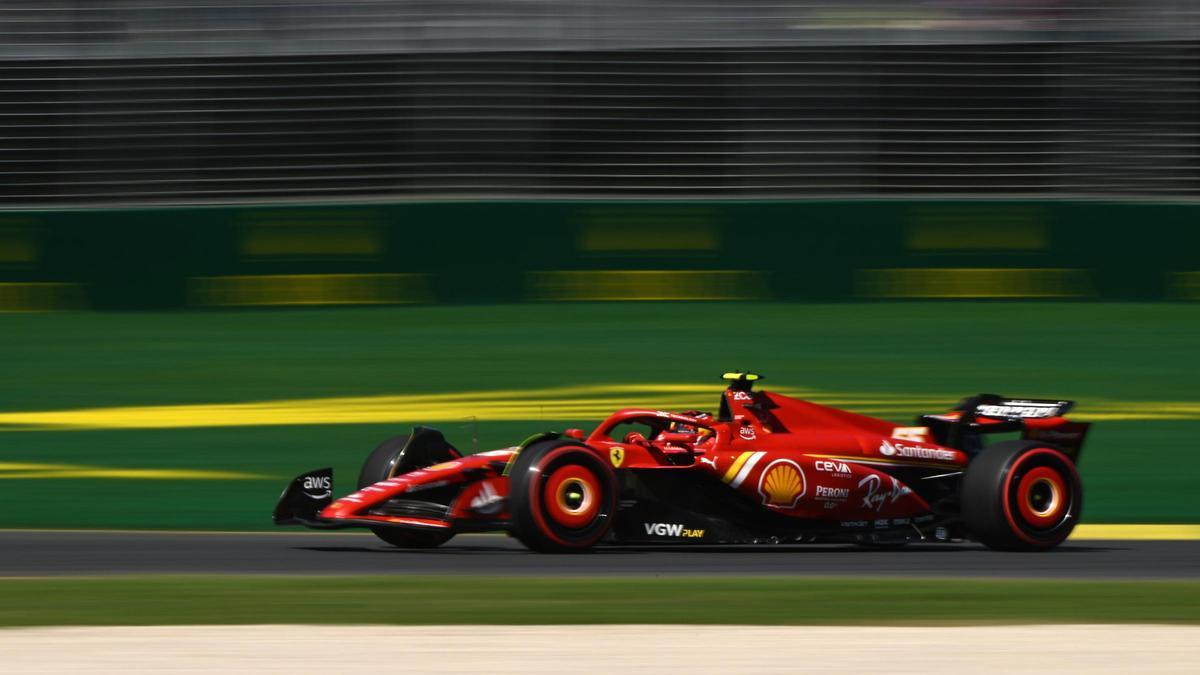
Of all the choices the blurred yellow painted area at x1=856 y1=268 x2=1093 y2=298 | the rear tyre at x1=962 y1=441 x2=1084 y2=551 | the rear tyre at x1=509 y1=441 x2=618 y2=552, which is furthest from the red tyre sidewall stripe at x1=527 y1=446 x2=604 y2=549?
the blurred yellow painted area at x1=856 y1=268 x2=1093 y2=298

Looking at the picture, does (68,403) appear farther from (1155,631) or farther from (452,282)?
(1155,631)

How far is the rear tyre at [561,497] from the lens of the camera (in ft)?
29.1

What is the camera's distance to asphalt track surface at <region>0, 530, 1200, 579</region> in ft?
28.6

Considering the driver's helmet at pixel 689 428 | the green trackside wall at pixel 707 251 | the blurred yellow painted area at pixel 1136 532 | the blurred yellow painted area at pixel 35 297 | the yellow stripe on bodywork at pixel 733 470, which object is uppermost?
the green trackside wall at pixel 707 251

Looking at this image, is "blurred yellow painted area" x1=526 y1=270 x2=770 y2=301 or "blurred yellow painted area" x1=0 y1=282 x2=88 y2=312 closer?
"blurred yellow painted area" x1=526 y1=270 x2=770 y2=301

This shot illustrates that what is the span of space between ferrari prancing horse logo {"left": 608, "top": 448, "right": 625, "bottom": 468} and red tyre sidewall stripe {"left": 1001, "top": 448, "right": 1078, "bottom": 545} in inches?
70.0

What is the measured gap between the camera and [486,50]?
19.5m

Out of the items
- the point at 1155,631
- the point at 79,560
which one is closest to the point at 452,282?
the point at 79,560

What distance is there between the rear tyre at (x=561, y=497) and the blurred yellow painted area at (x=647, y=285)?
31.9ft

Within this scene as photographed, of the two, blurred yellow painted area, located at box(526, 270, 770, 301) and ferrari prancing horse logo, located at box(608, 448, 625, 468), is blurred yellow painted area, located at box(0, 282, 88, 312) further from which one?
ferrari prancing horse logo, located at box(608, 448, 625, 468)

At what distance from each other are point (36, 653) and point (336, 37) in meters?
14.2

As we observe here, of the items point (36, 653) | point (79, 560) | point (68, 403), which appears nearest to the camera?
point (36, 653)

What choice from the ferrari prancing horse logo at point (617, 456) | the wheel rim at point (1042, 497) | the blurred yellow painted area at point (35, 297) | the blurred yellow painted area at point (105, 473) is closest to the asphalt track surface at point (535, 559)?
the wheel rim at point (1042, 497)

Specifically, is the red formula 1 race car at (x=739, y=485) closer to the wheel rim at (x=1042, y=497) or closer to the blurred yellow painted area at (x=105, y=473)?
the wheel rim at (x=1042, y=497)
